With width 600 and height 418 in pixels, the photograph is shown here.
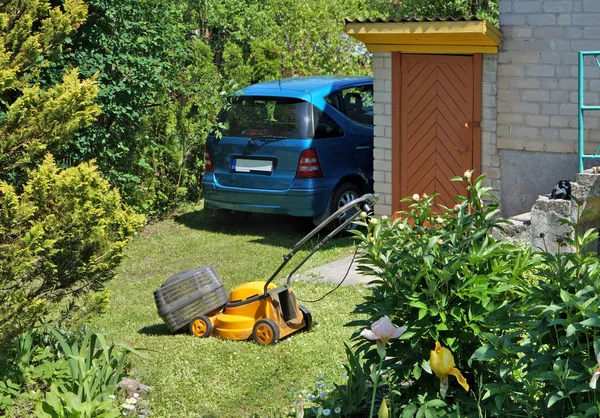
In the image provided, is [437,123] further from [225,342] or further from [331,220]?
[225,342]

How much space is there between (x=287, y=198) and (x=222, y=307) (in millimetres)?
3800

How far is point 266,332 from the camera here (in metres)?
7.72

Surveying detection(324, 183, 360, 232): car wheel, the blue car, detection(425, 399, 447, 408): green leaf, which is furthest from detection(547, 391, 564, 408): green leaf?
detection(324, 183, 360, 232): car wheel

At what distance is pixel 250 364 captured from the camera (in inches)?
288

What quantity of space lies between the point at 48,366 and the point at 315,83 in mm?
7108

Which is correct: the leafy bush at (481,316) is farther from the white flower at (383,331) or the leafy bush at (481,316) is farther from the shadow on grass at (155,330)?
the shadow on grass at (155,330)

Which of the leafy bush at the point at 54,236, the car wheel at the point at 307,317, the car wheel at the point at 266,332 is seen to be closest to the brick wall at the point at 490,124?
the car wheel at the point at 307,317

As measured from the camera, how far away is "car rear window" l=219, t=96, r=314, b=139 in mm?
11984

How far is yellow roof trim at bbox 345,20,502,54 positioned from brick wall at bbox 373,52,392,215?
8.6 inches

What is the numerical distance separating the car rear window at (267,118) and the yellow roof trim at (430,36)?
126 centimetres

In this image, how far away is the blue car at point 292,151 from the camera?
11875 mm

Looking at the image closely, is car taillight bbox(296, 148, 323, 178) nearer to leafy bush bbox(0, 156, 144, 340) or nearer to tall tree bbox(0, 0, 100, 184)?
leafy bush bbox(0, 156, 144, 340)

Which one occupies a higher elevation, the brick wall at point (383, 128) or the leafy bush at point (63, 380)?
the brick wall at point (383, 128)

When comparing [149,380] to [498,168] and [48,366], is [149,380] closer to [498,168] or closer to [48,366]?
[48,366]
